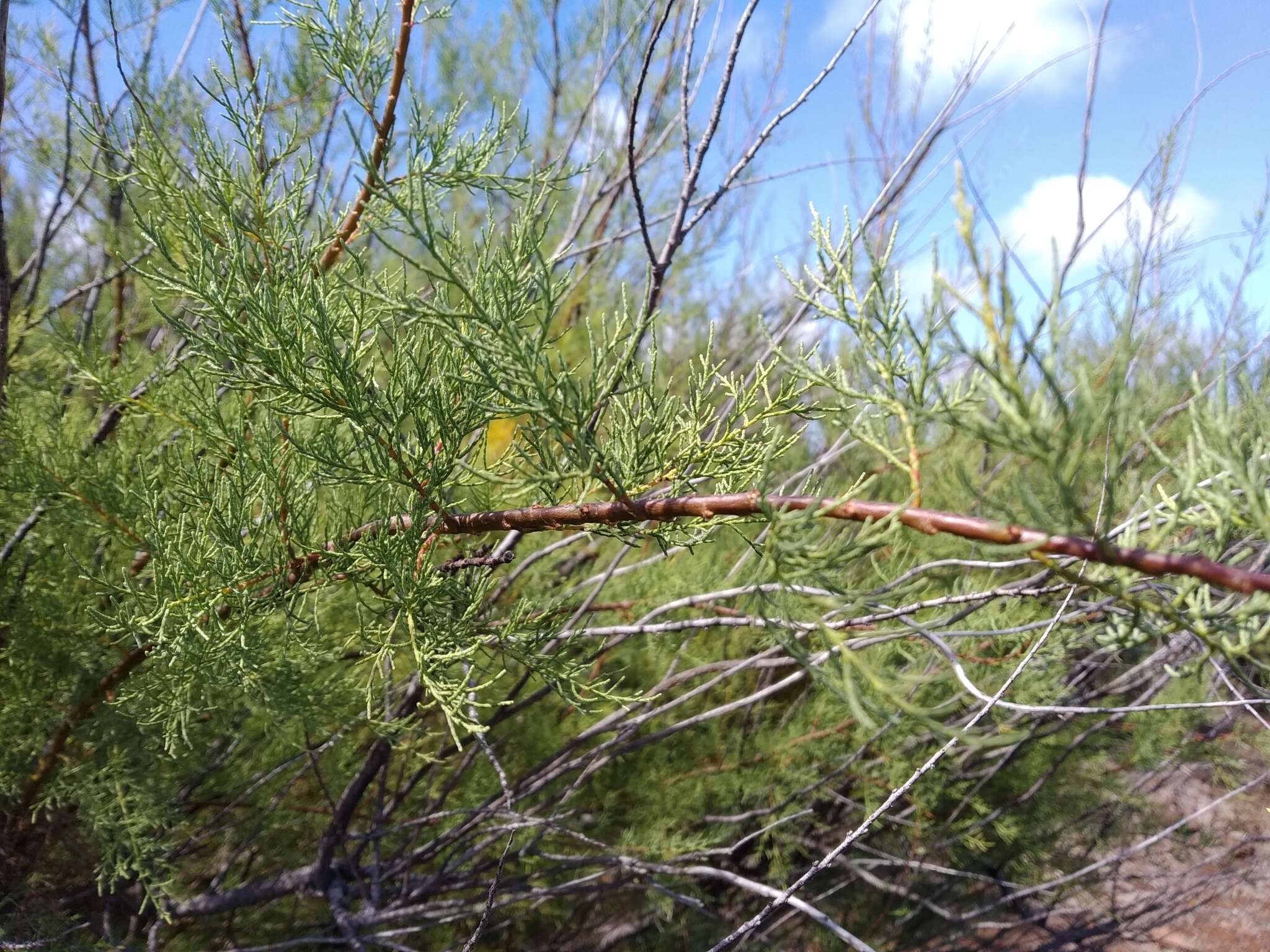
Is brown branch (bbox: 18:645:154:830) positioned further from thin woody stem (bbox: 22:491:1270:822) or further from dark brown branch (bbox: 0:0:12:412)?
dark brown branch (bbox: 0:0:12:412)

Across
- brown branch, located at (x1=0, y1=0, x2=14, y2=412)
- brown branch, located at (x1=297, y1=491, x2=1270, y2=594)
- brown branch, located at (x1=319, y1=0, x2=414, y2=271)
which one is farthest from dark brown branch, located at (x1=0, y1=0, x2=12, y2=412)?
brown branch, located at (x1=297, y1=491, x2=1270, y2=594)

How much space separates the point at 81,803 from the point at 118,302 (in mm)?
1007

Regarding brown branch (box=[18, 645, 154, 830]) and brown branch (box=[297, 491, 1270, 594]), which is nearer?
brown branch (box=[297, 491, 1270, 594])

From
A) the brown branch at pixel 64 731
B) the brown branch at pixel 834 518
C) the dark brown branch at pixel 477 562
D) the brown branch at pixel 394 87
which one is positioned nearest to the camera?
the brown branch at pixel 834 518

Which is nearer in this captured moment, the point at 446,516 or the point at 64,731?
the point at 446,516

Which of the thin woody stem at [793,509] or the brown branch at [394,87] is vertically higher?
the brown branch at [394,87]

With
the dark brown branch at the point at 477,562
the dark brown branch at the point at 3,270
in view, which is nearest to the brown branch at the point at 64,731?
the dark brown branch at the point at 3,270

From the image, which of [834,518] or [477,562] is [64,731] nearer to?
[477,562]

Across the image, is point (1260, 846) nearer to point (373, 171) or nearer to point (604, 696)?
point (604, 696)

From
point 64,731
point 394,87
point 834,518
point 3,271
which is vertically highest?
point 394,87

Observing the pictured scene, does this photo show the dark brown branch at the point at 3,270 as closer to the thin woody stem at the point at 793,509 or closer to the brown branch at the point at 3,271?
the brown branch at the point at 3,271

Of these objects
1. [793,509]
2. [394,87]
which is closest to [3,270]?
[394,87]

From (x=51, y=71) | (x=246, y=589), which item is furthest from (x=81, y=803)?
(x=51, y=71)

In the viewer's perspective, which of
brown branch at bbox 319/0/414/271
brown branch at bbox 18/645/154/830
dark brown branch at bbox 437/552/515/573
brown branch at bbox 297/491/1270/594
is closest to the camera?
brown branch at bbox 297/491/1270/594
